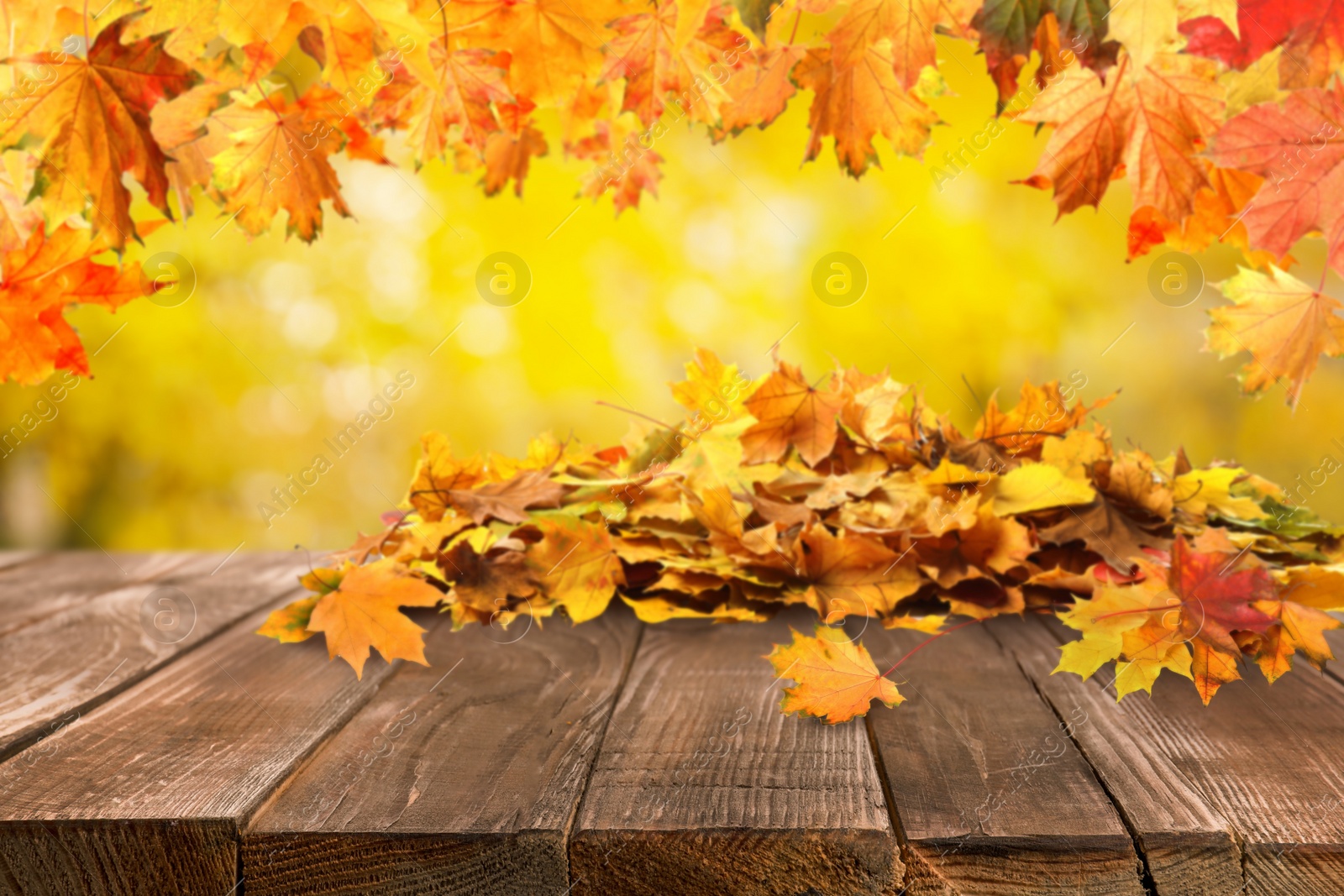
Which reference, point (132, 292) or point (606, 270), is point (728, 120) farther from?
point (606, 270)

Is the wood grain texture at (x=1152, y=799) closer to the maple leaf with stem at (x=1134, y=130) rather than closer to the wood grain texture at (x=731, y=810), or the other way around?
the wood grain texture at (x=731, y=810)

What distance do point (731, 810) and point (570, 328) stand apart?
2.41 m

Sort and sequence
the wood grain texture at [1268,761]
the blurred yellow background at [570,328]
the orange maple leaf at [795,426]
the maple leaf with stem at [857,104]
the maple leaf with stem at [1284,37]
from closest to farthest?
the wood grain texture at [1268,761], the maple leaf with stem at [1284,37], the maple leaf with stem at [857,104], the orange maple leaf at [795,426], the blurred yellow background at [570,328]

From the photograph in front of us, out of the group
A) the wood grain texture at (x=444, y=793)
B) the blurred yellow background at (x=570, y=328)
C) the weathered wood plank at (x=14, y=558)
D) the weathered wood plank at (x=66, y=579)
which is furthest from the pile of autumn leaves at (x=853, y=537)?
the blurred yellow background at (x=570, y=328)

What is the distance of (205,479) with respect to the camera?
2.96 m

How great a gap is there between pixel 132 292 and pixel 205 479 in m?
2.34

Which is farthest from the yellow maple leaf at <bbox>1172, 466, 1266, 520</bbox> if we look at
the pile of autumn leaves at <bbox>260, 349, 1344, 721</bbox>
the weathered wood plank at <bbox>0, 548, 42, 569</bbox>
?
the weathered wood plank at <bbox>0, 548, 42, 569</bbox>

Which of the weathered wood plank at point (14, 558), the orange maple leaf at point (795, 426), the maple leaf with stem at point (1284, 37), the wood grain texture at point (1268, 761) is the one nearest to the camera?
the wood grain texture at point (1268, 761)

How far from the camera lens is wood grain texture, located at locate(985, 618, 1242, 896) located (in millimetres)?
497

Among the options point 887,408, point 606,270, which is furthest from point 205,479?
point 887,408

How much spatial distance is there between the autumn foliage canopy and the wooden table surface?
275mm

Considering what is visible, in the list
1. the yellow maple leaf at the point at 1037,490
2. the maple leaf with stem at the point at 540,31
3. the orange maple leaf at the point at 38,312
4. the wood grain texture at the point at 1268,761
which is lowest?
the wood grain texture at the point at 1268,761

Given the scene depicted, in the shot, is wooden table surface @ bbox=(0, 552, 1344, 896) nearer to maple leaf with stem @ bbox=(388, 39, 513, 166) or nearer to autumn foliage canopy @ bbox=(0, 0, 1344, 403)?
autumn foliage canopy @ bbox=(0, 0, 1344, 403)

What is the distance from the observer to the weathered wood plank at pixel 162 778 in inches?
20.7
